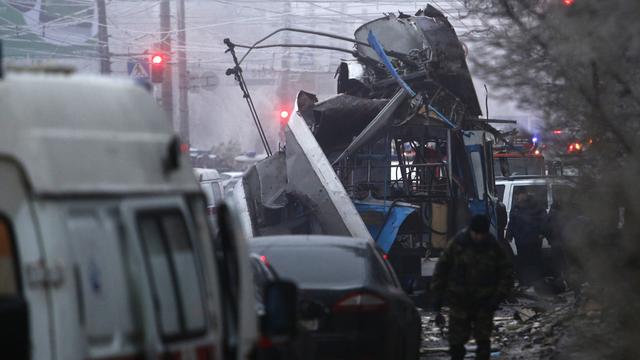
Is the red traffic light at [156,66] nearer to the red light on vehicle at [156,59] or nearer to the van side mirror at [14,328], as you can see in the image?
the red light on vehicle at [156,59]

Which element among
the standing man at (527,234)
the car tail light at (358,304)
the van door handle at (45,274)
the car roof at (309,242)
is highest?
the van door handle at (45,274)

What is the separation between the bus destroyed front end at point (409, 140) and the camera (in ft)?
58.7

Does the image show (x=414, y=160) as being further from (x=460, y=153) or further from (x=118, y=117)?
(x=118, y=117)

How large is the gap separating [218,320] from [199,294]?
0.64 ft

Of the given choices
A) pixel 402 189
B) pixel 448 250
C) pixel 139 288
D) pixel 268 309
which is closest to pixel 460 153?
pixel 402 189

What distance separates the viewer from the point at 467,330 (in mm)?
11133

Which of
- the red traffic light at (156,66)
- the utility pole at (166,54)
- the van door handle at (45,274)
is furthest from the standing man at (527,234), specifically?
the van door handle at (45,274)

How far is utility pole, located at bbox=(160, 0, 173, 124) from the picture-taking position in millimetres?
31344

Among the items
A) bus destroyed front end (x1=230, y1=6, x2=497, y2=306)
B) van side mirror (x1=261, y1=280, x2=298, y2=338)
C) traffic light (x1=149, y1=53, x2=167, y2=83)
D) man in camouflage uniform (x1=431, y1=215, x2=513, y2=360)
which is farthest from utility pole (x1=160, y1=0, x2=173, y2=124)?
van side mirror (x1=261, y1=280, x2=298, y2=338)

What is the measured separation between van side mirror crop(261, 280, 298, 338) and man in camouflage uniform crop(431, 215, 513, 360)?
18.2 ft

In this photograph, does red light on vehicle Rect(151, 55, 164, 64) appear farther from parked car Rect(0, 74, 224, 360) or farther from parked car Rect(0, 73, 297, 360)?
parked car Rect(0, 74, 224, 360)

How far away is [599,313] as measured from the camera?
10.0 m

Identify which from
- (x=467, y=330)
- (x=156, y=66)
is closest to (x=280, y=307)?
(x=467, y=330)

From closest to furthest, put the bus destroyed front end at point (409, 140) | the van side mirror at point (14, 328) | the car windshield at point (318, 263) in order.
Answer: the van side mirror at point (14, 328) < the car windshield at point (318, 263) < the bus destroyed front end at point (409, 140)
